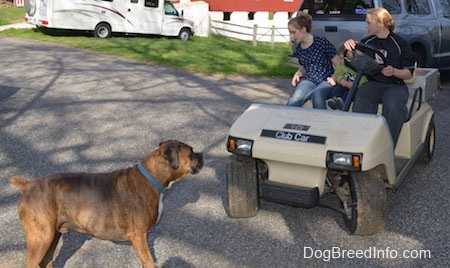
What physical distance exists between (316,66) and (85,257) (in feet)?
9.95

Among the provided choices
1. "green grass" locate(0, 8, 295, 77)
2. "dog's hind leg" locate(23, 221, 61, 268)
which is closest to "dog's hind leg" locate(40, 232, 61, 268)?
"dog's hind leg" locate(23, 221, 61, 268)

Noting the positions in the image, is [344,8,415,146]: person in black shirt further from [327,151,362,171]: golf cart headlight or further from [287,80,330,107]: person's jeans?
[327,151,362,171]: golf cart headlight

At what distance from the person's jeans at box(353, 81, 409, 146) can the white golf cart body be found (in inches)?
16.9

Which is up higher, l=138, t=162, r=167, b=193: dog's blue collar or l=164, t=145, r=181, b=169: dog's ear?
l=164, t=145, r=181, b=169: dog's ear

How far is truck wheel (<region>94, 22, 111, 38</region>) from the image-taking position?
66.8 ft

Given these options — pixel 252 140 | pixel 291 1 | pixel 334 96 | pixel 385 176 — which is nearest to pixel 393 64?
pixel 334 96

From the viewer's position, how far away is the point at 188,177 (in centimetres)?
547

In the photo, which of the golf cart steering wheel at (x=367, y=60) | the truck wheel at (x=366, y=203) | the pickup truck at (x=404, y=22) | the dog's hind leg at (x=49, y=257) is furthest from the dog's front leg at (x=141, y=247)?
the pickup truck at (x=404, y=22)

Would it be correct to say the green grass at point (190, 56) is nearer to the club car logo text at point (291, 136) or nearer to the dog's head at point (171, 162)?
the club car logo text at point (291, 136)

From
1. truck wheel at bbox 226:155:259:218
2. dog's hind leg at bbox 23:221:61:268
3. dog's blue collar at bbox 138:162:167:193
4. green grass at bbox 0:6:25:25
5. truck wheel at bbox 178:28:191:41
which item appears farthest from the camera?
green grass at bbox 0:6:25:25

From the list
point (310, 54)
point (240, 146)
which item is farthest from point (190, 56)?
point (240, 146)

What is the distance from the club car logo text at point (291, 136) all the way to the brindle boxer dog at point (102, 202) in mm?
747

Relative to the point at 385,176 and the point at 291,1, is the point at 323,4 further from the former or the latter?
the point at 291,1

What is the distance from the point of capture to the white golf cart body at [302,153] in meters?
3.84
